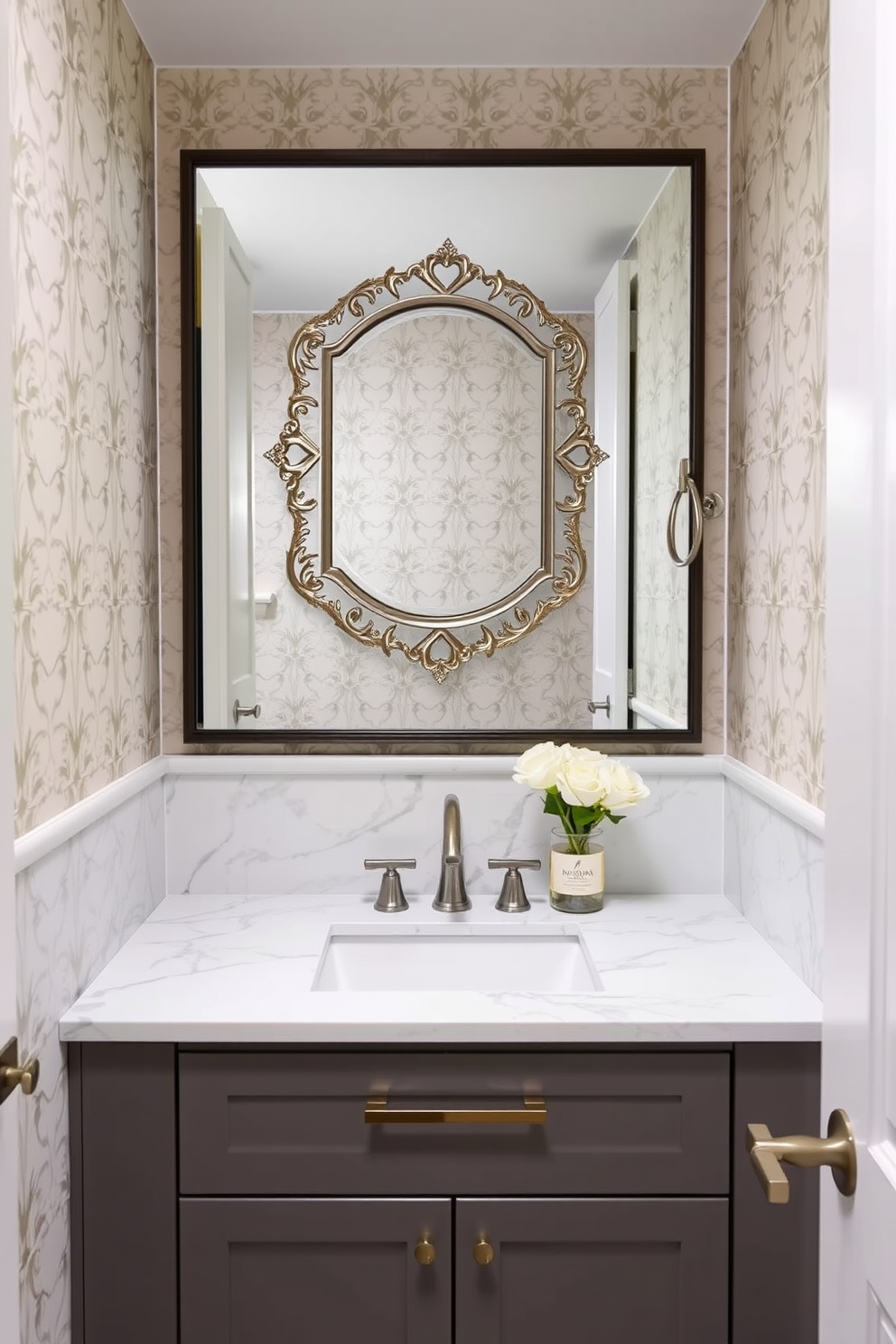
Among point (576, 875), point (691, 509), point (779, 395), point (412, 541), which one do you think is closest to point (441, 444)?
point (412, 541)

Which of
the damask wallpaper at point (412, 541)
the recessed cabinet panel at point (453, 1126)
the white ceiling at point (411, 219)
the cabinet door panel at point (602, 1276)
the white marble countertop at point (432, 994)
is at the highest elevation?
the white ceiling at point (411, 219)

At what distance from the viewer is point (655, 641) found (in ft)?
6.37

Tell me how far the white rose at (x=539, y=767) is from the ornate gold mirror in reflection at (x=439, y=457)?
Result: 229 mm

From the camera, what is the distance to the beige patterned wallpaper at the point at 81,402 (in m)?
1.28

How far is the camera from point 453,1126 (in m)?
1.39

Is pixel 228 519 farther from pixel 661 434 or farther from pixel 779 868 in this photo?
pixel 779 868

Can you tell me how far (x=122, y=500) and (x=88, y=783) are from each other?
0.47 m

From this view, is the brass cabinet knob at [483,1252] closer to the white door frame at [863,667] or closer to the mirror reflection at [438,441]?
the white door frame at [863,667]

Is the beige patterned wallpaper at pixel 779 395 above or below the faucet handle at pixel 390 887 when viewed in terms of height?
above

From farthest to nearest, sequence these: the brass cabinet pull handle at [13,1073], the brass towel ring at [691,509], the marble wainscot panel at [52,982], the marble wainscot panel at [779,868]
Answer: the brass towel ring at [691,509] < the marble wainscot panel at [779,868] < the marble wainscot panel at [52,982] < the brass cabinet pull handle at [13,1073]

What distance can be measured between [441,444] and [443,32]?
0.68 metres

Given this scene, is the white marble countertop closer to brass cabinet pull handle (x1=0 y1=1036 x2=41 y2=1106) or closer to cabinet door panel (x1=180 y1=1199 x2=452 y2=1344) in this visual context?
cabinet door panel (x1=180 y1=1199 x2=452 y2=1344)

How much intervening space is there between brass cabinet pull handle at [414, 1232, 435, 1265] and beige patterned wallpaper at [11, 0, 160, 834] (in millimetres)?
722

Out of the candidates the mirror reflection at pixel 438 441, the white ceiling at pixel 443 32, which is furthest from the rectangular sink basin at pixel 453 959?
the white ceiling at pixel 443 32
